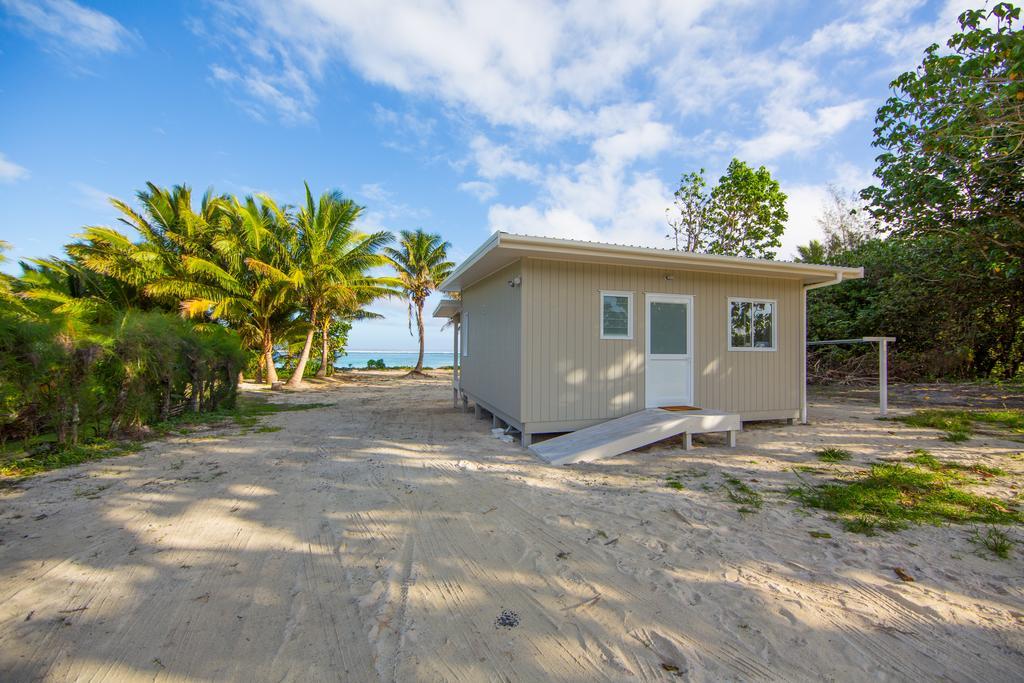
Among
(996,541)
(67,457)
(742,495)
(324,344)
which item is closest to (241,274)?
(324,344)

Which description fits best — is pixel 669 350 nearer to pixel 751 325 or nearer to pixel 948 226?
pixel 751 325

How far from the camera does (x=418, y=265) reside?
22.7 meters

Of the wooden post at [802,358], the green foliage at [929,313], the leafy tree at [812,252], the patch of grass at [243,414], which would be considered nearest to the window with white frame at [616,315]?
the wooden post at [802,358]

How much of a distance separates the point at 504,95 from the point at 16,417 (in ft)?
36.1

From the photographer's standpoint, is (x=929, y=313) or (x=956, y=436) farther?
(x=929, y=313)

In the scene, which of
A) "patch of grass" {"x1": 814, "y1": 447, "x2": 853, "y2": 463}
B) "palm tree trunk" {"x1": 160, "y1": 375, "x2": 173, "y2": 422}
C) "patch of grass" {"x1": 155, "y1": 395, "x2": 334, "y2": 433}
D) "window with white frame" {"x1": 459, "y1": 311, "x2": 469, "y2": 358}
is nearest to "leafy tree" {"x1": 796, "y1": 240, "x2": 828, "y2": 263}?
"patch of grass" {"x1": 814, "y1": 447, "x2": 853, "y2": 463}

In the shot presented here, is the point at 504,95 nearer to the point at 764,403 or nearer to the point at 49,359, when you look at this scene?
the point at 764,403

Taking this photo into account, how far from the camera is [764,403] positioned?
7.94 meters

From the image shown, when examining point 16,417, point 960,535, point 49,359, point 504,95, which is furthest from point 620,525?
point 504,95

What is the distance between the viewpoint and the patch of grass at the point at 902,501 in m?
3.38

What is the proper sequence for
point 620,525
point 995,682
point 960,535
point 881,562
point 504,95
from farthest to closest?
point 504,95 → point 620,525 → point 960,535 → point 881,562 → point 995,682

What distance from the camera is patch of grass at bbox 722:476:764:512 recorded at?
12.5ft

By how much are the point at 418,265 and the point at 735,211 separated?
52.7ft

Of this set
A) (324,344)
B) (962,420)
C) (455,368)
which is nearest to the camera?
(962,420)
